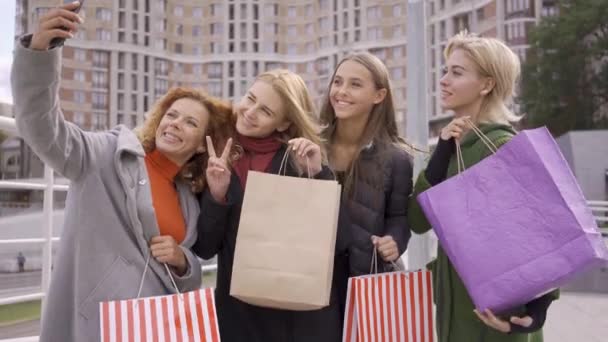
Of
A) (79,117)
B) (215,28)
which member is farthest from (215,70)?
(79,117)

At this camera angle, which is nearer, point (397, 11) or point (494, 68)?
point (494, 68)

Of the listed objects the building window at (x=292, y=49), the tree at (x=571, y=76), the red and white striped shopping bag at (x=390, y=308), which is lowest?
the red and white striped shopping bag at (x=390, y=308)

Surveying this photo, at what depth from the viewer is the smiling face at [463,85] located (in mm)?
1717

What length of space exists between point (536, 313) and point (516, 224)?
0.25m

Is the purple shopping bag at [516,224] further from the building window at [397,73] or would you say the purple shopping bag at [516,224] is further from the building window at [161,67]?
the building window at [161,67]

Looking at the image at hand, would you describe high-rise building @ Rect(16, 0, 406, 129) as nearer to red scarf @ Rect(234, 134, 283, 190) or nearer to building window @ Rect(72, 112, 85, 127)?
building window @ Rect(72, 112, 85, 127)

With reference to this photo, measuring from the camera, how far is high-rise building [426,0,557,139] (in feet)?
124

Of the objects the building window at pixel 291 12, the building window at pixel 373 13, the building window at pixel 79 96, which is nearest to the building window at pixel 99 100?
the building window at pixel 79 96

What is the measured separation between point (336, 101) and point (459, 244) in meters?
0.69

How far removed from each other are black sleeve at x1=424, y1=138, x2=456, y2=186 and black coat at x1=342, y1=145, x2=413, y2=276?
177 millimetres

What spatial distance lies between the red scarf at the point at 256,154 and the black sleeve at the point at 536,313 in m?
0.87

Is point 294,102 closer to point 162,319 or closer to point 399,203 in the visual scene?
point 399,203

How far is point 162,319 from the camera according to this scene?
1423 millimetres

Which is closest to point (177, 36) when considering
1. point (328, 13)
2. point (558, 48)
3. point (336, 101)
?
point (328, 13)
